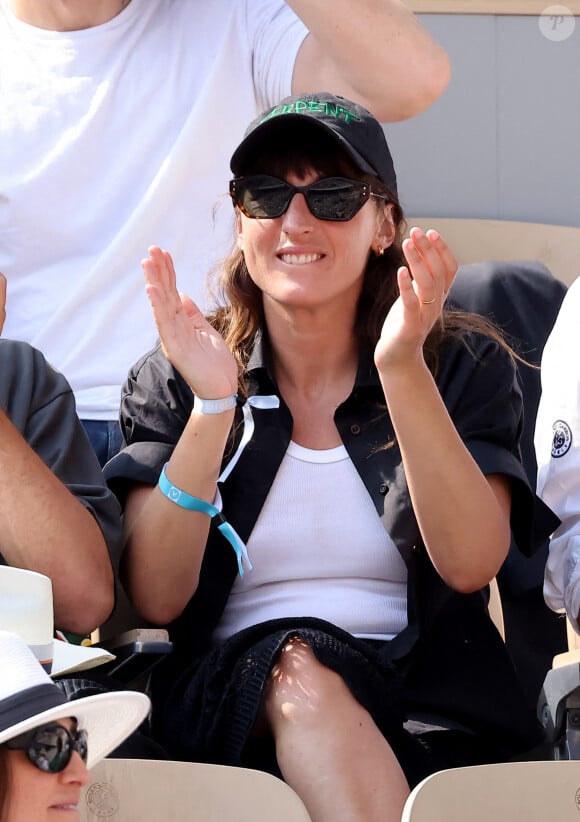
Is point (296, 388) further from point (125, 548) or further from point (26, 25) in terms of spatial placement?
point (26, 25)

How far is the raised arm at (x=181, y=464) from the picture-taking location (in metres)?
2.10

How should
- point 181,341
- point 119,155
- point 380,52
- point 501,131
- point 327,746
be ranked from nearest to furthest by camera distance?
point 327,746
point 181,341
point 380,52
point 119,155
point 501,131

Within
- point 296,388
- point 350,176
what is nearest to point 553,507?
point 296,388

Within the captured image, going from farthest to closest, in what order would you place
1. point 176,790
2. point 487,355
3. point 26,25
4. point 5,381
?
1. point 26,25
2. point 487,355
3. point 5,381
4. point 176,790

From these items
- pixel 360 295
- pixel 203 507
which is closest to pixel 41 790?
pixel 203 507

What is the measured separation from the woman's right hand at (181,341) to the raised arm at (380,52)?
2.30 ft

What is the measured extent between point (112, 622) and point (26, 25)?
1.28 meters

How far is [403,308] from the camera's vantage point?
6.48 ft

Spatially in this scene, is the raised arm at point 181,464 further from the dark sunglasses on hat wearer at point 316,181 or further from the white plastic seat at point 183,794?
the white plastic seat at point 183,794

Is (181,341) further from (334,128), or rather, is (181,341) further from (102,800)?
(102,800)

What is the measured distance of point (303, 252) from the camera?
2.25 m

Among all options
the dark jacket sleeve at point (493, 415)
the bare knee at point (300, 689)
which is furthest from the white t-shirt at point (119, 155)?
the bare knee at point (300, 689)

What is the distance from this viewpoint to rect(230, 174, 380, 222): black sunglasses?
2.23 m

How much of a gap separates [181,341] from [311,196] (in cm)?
34
